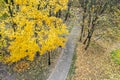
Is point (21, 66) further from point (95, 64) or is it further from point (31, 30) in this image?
point (95, 64)

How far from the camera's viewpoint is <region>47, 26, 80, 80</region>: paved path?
2392 centimetres

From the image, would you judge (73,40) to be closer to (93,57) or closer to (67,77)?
(93,57)

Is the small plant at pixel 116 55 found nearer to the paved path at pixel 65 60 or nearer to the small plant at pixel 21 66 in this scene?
the paved path at pixel 65 60

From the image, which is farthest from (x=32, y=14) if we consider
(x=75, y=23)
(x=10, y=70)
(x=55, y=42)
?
(x=75, y=23)

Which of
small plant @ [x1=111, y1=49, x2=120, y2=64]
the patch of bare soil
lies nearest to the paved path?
the patch of bare soil

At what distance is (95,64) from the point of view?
2752 centimetres

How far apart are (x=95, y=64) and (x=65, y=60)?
11.6 ft

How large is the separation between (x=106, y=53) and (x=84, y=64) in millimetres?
5307

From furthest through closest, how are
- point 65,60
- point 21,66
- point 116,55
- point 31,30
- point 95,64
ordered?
point 116,55
point 95,64
point 65,60
point 21,66
point 31,30

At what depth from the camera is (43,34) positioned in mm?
22047

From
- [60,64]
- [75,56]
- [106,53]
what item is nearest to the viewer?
[60,64]

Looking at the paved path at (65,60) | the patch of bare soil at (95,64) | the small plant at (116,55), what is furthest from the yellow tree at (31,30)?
the small plant at (116,55)

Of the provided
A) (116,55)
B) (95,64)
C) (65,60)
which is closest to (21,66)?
(65,60)

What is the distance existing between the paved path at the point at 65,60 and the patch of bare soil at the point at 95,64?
2.82 ft
